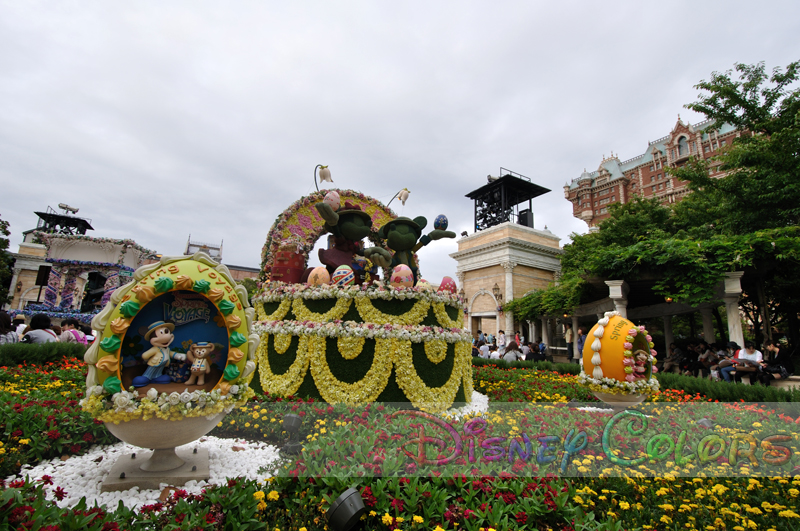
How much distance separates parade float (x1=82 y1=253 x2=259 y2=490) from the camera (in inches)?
131

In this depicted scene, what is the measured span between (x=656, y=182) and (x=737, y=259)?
149 feet

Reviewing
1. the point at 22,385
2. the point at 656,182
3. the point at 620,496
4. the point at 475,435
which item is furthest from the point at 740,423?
the point at 656,182

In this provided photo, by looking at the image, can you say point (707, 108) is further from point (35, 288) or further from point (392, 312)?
point (35, 288)

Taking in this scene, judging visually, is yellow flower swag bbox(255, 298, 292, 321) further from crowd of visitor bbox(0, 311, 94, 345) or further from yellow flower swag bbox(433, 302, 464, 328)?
crowd of visitor bbox(0, 311, 94, 345)

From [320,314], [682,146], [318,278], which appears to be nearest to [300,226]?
[318,278]

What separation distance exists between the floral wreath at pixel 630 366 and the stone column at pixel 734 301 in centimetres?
871

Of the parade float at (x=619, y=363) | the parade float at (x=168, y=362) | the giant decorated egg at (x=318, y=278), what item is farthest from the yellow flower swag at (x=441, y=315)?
the parade float at (x=168, y=362)

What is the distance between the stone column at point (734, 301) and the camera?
41.8 feet

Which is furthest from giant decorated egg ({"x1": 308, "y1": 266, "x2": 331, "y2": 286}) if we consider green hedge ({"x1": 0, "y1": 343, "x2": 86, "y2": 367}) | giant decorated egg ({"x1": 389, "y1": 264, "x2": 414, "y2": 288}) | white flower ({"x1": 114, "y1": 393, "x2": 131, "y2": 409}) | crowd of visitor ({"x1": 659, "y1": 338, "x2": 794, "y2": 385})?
crowd of visitor ({"x1": 659, "y1": 338, "x2": 794, "y2": 385})

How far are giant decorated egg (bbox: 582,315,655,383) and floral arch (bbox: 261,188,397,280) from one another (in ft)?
20.1

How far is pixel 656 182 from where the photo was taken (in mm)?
50062

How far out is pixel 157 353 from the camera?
3590mm

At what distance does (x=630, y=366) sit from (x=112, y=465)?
7204 millimetres

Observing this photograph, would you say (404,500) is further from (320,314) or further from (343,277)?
(343,277)
